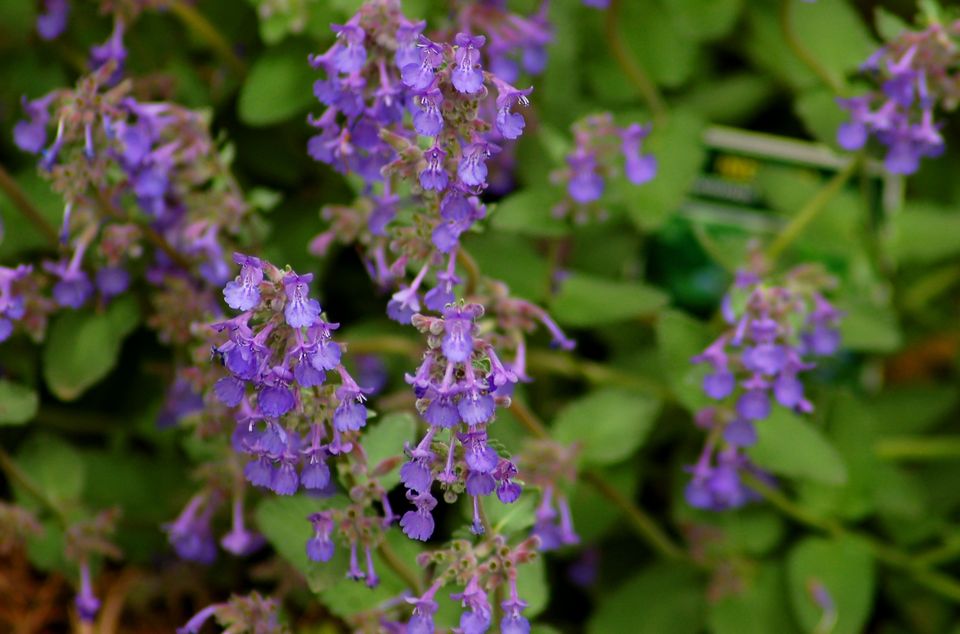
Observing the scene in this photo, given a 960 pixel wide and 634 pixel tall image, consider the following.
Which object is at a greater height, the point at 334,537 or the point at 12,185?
the point at 12,185

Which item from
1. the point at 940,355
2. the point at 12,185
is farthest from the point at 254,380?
the point at 940,355

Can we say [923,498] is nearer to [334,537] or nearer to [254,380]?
[334,537]

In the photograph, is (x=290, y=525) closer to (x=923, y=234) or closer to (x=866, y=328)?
(x=866, y=328)

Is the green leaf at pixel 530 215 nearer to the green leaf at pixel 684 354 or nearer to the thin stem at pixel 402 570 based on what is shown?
the green leaf at pixel 684 354

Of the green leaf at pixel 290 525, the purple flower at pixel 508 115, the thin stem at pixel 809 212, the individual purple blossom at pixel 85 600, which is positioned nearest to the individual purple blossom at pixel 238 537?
the green leaf at pixel 290 525

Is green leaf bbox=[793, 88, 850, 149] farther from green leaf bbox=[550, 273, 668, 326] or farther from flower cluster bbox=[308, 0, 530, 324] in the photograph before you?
flower cluster bbox=[308, 0, 530, 324]

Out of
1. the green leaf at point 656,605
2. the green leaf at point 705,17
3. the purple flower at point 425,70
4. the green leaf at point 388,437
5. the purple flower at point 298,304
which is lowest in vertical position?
the green leaf at point 656,605
